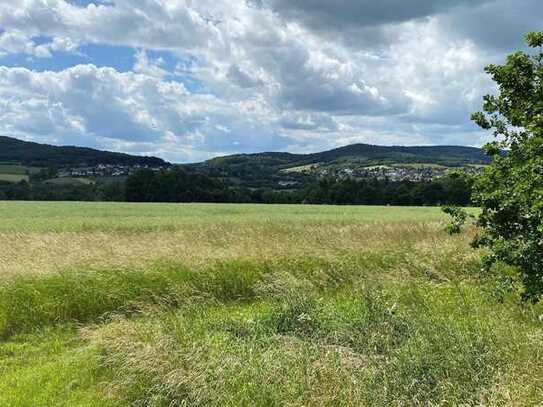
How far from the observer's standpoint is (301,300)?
9.22 metres

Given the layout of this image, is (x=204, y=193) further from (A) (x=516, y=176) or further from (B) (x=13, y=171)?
(A) (x=516, y=176)

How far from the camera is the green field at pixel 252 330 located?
5945mm

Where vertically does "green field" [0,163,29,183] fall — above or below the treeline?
above

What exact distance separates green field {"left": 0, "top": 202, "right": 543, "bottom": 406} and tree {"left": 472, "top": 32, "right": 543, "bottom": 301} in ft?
2.23

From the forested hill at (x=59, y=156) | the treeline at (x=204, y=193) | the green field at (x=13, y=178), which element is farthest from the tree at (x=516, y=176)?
the forested hill at (x=59, y=156)

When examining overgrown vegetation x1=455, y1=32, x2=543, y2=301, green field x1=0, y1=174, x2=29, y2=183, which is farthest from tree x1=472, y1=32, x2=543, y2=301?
green field x1=0, y1=174, x2=29, y2=183

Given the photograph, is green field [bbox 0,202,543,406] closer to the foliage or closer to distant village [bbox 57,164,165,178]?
the foliage

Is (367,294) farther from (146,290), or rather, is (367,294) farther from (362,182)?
(362,182)

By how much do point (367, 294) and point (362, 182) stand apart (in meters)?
85.5

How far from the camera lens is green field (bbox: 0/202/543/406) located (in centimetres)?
595

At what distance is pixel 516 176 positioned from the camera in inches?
300

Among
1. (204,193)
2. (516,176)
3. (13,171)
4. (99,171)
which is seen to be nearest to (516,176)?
(516,176)

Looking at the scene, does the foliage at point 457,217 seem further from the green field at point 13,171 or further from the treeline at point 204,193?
the green field at point 13,171

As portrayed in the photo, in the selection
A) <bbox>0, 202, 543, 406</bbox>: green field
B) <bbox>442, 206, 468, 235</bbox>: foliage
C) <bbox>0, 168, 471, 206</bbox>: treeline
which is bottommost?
<bbox>0, 168, 471, 206</bbox>: treeline
